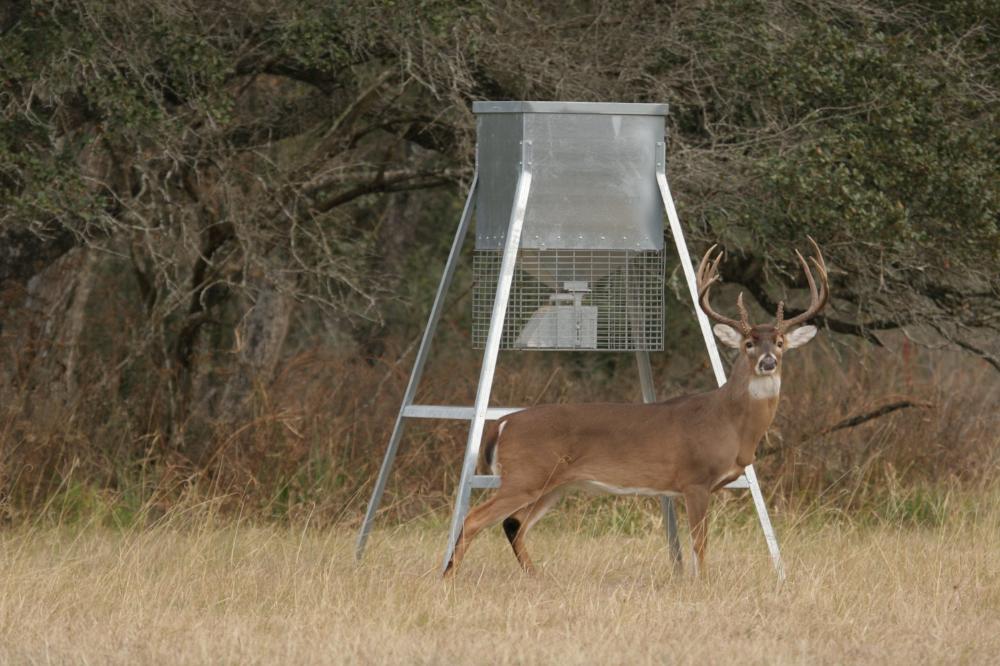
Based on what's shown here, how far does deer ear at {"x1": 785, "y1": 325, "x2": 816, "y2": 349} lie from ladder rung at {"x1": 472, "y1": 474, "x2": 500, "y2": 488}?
146cm

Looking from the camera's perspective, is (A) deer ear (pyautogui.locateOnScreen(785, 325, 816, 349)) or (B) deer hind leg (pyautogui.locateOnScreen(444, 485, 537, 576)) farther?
(A) deer ear (pyautogui.locateOnScreen(785, 325, 816, 349))

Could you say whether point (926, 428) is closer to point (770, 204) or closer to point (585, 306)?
point (770, 204)

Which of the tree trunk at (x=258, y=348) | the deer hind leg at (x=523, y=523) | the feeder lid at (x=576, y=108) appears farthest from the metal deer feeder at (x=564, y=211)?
the tree trunk at (x=258, y=348)

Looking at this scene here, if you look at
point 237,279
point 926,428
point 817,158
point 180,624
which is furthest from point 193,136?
point 926,428

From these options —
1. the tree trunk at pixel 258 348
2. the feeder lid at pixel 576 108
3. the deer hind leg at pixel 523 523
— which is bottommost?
the tree trunk at pixel 258 348

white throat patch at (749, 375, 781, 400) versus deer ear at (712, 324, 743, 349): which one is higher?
deer ear at (712, 324, 743, 349)

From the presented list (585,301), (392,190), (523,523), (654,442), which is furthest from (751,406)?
(392,190)

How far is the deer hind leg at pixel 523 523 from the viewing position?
25.1ft

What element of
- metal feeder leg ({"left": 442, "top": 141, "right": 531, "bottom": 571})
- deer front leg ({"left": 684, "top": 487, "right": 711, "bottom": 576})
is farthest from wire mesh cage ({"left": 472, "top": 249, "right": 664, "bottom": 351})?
deer front leg ({"left": 684, "top": 487, "right": 711, "bottom": 576})

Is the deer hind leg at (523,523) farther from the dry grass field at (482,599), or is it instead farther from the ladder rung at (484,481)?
the ladder rung at (484,481)

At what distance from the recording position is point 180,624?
6.04 meters

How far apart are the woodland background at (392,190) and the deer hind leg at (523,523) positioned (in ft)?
5.87

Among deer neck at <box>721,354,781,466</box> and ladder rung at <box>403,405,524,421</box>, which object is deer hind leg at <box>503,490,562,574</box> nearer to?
ladder rung at <box>403,405,524,421</box>

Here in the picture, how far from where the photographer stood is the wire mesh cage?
24.3 feet
